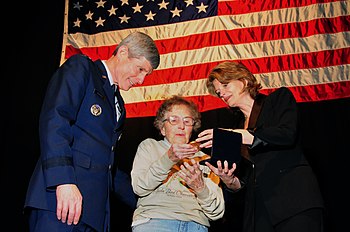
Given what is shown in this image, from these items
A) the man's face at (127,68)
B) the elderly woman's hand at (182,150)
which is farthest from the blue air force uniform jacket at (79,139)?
the elderly woman's hand at (182,150)

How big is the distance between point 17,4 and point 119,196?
2.32 meters

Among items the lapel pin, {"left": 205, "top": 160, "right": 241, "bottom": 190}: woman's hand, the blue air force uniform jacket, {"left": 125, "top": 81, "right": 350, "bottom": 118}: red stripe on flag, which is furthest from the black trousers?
{"left": 125, "top": 81, "right": 350, "bottom": 118}: red stripe on flag

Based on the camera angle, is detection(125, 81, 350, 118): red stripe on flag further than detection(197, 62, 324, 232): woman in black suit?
Yes

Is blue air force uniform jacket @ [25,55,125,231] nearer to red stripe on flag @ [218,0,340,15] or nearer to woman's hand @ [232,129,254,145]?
woman's hand @ [232,129,254,145]

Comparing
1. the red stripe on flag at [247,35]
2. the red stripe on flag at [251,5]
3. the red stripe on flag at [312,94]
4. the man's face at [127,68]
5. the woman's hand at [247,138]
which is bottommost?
the woman's hand at [247,138]

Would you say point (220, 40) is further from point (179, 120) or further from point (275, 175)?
point (275, 175)

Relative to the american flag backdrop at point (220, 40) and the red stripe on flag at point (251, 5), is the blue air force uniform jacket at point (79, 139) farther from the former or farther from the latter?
the red stripe on flag at point (251, 5)

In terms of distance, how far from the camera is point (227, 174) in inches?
86.0

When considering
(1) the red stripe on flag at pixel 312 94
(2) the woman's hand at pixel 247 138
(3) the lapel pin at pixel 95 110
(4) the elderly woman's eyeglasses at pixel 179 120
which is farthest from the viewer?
(1) the red stripe on flag at pixel 312 94

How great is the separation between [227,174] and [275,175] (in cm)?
22

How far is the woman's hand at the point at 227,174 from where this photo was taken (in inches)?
84.7

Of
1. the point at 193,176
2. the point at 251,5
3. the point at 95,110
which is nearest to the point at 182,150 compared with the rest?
the point at 193,176

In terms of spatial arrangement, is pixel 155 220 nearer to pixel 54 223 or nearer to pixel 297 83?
pixel 54 223

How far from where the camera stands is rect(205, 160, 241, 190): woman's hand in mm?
2150
